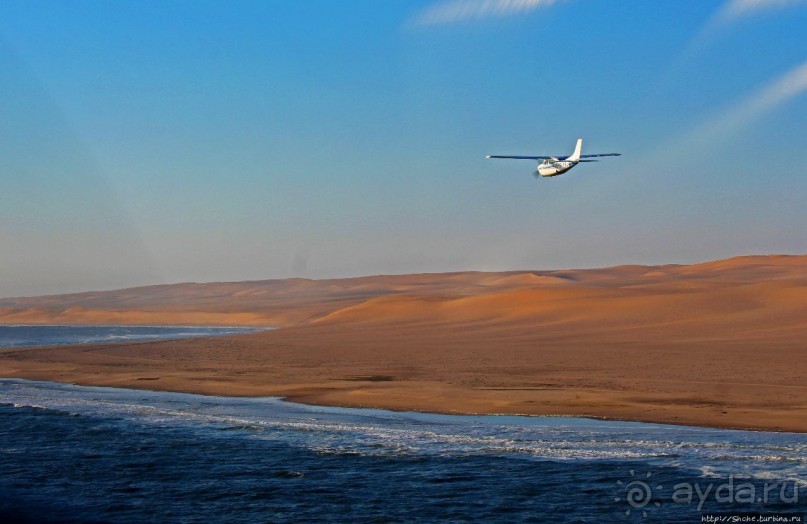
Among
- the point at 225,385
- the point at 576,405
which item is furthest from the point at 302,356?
the point at 576,405

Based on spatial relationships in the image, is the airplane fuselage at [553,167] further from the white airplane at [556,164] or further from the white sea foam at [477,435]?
the white sea foam at [477,435]

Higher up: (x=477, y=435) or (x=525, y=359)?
(x=525, y=359)

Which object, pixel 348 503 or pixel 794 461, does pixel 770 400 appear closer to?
pixel 794 461

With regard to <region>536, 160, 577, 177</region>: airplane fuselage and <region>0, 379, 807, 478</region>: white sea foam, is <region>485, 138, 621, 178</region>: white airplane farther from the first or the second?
<region>0, 379, 807, 478</region>: white sea foam

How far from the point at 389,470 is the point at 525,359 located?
18.9m

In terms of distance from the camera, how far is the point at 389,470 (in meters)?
17.3

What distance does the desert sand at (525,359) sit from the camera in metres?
24.7

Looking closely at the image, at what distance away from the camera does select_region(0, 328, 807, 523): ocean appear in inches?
564

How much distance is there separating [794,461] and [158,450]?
42.0ft

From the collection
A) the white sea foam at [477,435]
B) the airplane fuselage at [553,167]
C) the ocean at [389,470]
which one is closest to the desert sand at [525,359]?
the white sea foam at [477,435]

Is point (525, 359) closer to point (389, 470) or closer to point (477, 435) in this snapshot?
point (477, 435)

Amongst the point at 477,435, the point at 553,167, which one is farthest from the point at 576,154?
the point at 477,435

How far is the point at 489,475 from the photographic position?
16.7 meters

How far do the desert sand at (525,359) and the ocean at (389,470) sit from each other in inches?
110
